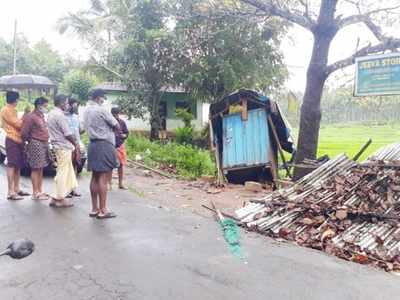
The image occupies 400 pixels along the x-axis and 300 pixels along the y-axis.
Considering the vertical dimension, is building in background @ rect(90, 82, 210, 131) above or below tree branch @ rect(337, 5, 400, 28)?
below

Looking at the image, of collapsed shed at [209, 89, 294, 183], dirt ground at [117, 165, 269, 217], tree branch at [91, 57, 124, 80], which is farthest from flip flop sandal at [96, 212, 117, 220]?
tree branch at [91, 57, 124, 80]

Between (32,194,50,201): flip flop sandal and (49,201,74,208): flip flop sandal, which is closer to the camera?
(49,201,74,208): flip flop sandal

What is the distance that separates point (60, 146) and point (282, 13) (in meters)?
5.88

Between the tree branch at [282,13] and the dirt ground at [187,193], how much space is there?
158 inches

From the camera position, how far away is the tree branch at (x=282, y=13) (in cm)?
980

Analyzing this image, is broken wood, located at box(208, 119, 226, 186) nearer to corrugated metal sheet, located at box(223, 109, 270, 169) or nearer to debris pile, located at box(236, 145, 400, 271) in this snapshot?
corrugated metal sheet, located at box(223, 109, 270, 169)

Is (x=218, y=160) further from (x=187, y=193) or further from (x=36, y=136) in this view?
(x=36, y=136)

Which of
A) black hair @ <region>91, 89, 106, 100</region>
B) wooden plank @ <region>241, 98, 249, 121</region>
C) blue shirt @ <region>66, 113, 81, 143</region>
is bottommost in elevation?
blue shirt @ <region>66, 113, 81, 143</region>

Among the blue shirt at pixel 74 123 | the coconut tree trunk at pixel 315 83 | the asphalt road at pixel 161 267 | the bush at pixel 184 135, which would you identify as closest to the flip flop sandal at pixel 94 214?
the asphalt road at pixel 161 267

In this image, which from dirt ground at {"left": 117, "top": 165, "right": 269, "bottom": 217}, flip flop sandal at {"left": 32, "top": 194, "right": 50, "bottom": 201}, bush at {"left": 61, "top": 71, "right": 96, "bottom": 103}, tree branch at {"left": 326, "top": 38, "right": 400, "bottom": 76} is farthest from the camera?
bush at {"left": 61, "top": 71, "right": 96, "bottom": 103}

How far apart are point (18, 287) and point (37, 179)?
365 centimetres

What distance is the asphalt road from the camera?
3.95 metres

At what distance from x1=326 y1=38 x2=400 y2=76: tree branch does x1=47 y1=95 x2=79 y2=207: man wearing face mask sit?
5.88m

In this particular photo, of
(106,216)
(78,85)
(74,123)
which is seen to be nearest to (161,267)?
(106,216)
